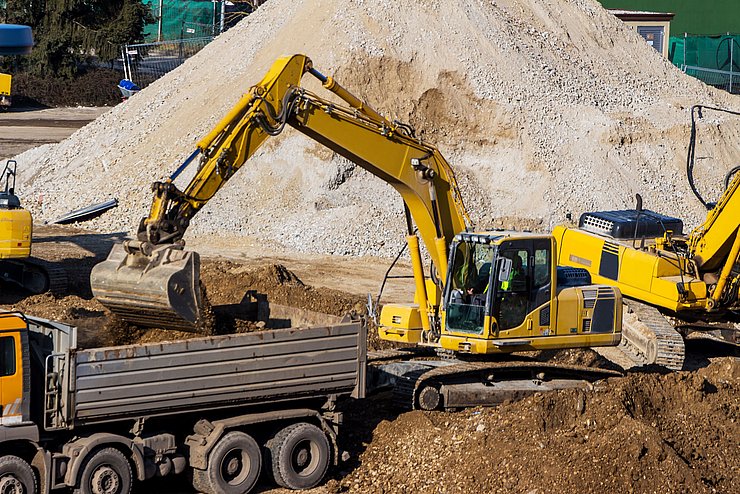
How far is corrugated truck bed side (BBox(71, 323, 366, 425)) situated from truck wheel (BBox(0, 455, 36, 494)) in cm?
68

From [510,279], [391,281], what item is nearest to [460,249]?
[510,279]

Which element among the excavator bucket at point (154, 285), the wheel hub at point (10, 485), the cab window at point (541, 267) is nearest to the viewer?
the wheel hub at point (10, 485)

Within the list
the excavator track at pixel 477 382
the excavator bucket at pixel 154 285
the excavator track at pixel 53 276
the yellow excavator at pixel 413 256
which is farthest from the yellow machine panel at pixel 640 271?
the excavator track at pixel 53 276

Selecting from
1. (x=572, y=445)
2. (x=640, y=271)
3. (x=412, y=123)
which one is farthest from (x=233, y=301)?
(x=412, y=123)

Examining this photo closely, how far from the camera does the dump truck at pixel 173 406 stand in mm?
11219

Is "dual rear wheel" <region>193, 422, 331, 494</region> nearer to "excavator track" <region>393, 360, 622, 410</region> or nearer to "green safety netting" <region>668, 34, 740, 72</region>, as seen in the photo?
"excavator track" <region>393, 360, 622, 410</region>

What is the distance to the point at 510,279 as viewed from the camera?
15.0 m

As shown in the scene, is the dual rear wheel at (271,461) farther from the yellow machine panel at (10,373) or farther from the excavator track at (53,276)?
the excavator track at (53,276)

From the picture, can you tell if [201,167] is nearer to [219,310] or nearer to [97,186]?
[219,310]

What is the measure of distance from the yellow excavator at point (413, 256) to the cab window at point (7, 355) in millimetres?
2038

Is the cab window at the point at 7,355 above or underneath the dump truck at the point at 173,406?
above

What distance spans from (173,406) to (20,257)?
9.49 m

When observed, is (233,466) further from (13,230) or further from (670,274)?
(670,274)

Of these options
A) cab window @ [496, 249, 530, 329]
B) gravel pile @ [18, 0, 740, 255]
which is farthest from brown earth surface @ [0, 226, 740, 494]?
gravel pile @ [18, 0, 740, 255]
